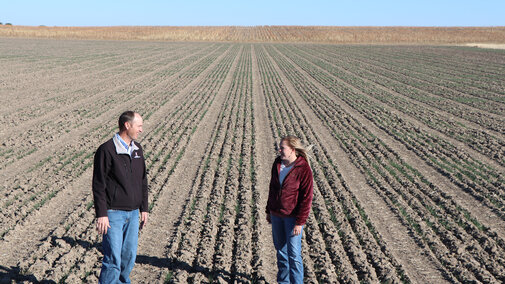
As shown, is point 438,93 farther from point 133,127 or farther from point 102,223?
point 102,223

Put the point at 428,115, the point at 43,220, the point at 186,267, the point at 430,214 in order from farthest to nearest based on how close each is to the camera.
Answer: the point at 428,115 → the point at 430,214 → the point at 43,220 → the point at 186,267

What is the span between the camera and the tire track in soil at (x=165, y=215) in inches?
227

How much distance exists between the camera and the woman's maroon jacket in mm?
4402

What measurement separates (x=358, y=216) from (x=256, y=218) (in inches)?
71.2

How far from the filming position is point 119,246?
4.29 meters

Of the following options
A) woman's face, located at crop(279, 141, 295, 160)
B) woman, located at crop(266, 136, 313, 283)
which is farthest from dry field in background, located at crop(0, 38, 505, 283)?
woman's face, located at crop(279, 141, 295, 160)

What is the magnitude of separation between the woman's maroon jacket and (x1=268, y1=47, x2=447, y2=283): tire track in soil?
2.35m

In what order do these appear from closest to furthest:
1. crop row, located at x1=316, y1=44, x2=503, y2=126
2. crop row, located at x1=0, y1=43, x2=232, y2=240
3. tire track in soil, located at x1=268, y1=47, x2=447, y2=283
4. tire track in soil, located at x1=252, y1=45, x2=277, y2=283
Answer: tire track in soil, located at x1=268, y1=47, x2=447, y2=283 → tire track in soil, located at x1=252, y1=45, x2=277, y2=283 → crop row, located at x1=0, y1=43, x2=232, y2=240 → crop row, located at x1=316, y1=44, x2=503, y2=126

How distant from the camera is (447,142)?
13.0 m

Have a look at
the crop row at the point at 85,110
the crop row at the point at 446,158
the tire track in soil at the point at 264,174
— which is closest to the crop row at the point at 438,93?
the crop row at the point at 446,158

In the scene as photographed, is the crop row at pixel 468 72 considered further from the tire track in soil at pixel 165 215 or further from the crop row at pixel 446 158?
the tire track in soil at pixel 165 215

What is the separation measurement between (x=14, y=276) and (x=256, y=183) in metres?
5.00

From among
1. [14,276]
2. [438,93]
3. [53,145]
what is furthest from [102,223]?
[438,93]

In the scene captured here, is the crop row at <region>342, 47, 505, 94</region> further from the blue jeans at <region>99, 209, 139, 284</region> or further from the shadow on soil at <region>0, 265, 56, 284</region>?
the shadow on soil at <region>0, 265, 56, 284</region>
